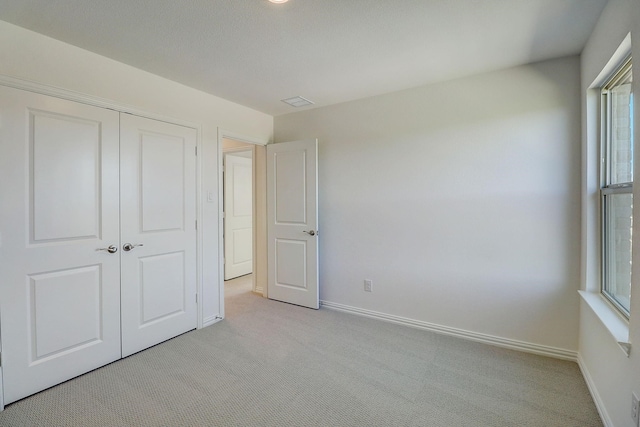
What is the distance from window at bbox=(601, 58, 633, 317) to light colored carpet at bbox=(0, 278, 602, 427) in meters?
0.75

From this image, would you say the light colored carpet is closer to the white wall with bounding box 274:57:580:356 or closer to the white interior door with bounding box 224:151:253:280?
the white wall with bounding box 274:57:580:356

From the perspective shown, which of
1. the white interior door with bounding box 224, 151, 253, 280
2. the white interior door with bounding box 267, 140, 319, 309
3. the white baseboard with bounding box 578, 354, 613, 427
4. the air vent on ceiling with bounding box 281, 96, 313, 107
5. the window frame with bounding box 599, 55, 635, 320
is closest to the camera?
the white baseboard with bounding box 578, 354, 613, 427

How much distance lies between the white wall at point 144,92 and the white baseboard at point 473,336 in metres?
1.62

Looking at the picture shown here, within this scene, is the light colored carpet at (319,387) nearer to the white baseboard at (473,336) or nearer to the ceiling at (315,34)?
the white baseboard at (473,336)

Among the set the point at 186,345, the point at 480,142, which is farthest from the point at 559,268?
the point at 186,345

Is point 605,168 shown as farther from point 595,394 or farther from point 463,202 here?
point 595,394

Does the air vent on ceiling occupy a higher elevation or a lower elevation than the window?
higher

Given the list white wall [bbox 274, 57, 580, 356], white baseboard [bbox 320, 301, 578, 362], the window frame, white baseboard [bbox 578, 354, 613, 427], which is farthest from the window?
white baseboard [bbox 320, 301, 578, 362]

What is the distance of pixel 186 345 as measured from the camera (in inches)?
106

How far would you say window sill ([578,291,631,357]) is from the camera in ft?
4.72

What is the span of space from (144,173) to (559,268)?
3.48 metres

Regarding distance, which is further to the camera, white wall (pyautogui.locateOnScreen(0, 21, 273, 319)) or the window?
white wall (pyautogui.locateOnScreen(0, 21, 273, 319))

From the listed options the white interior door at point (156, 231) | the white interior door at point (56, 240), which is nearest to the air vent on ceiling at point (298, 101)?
the white interior door at point (156, 231)

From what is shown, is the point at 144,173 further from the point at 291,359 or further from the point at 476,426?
the point at 476,426
